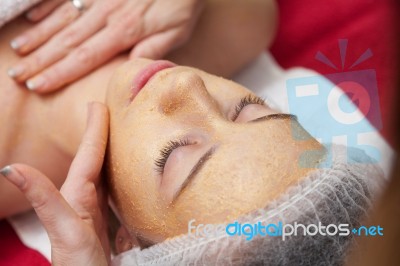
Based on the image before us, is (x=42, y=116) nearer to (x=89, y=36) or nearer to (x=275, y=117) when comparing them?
(x=89, y=36)

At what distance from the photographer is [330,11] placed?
1.42 m

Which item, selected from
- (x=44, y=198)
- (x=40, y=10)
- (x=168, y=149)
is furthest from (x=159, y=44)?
(x=44, y=198)

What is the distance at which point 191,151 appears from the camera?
0.79 meters

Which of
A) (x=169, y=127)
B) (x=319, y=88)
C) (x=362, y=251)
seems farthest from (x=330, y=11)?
(x=362, y=251)

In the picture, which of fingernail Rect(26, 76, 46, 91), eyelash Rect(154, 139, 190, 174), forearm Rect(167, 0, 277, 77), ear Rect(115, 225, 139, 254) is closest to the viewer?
eyelash Rect(154, 139, 190, 174)

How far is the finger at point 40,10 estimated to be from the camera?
1043 mm

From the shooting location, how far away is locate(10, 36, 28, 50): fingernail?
1021mm

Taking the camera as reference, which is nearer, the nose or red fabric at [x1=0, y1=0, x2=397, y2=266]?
the nose

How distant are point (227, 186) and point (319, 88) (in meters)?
0.22

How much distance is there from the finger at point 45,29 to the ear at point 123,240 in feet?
1.32

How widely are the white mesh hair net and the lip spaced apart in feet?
0.92

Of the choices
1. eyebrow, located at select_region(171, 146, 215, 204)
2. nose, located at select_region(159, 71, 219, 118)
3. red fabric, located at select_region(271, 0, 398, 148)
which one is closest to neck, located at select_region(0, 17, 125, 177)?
nose, located at select_region(159, 71, 219, 118)

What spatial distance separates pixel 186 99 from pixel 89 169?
8.2 inches

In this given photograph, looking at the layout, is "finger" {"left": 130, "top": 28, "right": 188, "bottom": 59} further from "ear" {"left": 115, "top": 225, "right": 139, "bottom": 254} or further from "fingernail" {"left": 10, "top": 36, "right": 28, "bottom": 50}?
Result: "ear" {"left": 115, "top": 225, "right": 139, "bottom": 254}
